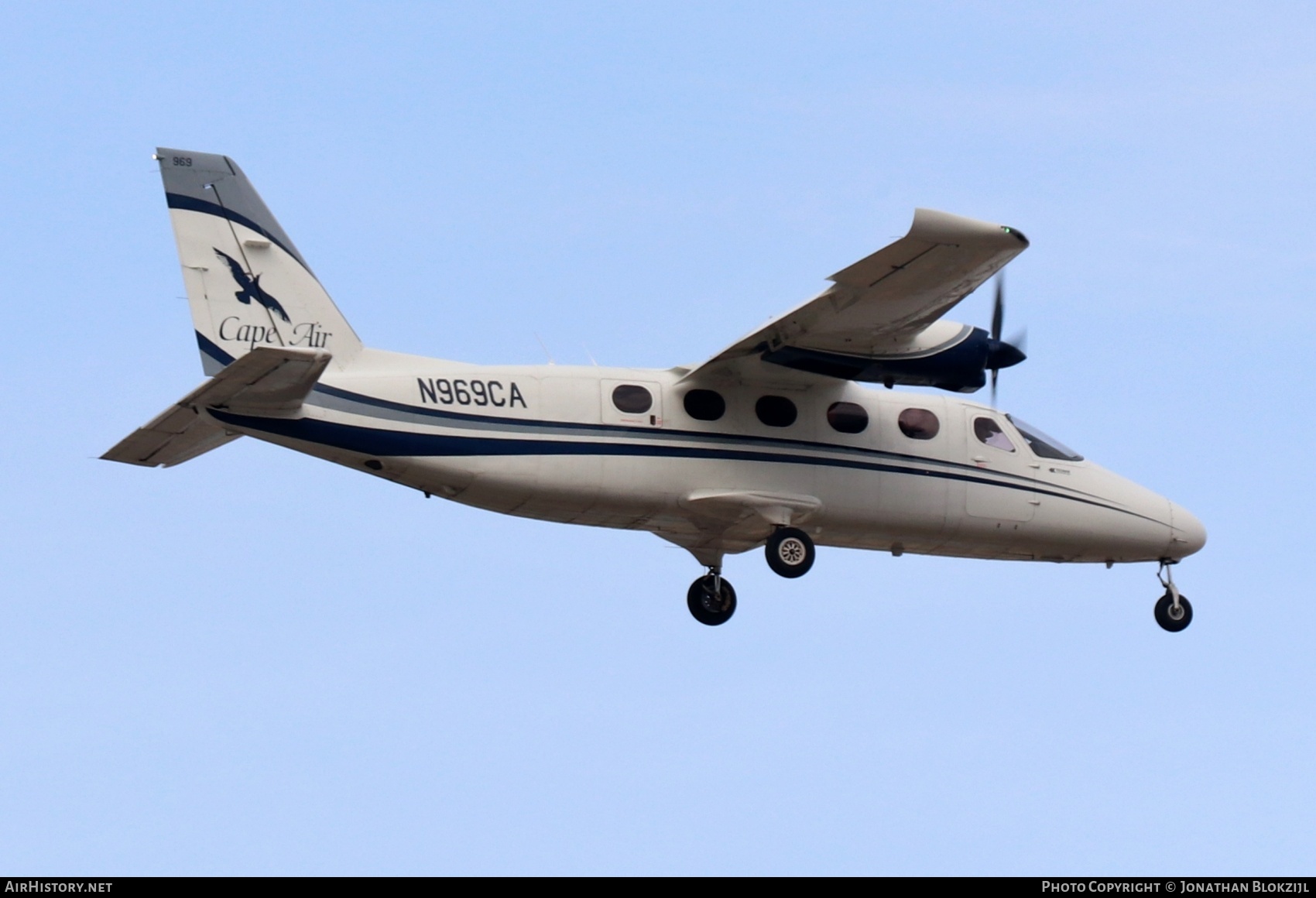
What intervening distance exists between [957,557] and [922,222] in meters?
7.30

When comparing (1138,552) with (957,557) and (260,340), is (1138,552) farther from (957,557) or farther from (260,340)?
(260,340)

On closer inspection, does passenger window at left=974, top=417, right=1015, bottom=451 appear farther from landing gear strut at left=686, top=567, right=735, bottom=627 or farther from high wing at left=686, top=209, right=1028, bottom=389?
landing gear strut at left=686, top=567, right=735, bottom=627

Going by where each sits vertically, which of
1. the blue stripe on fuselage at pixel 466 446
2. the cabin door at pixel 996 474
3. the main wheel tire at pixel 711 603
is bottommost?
the main wheel tire at pixel 711 603

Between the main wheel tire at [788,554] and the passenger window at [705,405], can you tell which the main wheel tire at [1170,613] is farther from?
the passenger window at [705,405]

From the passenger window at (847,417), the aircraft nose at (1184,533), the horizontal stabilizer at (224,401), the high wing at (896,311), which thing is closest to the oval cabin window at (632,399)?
the high wing at (896,311)

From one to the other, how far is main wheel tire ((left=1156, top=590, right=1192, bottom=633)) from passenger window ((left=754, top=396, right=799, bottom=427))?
6794 millimetres

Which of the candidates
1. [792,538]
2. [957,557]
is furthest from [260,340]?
[957,557]

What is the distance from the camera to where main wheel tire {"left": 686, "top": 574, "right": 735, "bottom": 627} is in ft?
87.2

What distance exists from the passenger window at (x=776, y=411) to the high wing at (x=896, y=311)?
60 centimetres

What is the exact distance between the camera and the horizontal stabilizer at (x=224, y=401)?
20984mm

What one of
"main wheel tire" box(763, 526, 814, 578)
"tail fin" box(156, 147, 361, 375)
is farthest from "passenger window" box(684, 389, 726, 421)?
"tail fin" box(156, 147, 361, 375)

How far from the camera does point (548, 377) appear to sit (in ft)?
78.0

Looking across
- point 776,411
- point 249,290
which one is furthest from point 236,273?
point 776,411

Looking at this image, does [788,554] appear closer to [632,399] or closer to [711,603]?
[711,603]
